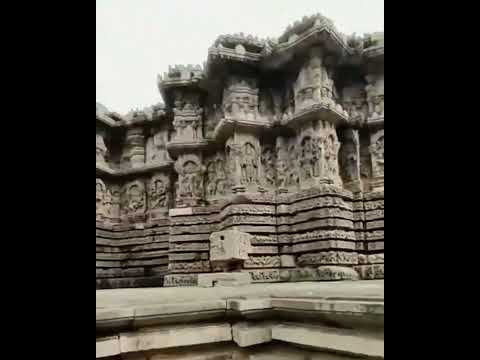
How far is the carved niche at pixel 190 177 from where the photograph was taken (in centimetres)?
1051

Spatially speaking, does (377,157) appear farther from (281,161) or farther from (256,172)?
(256,172)

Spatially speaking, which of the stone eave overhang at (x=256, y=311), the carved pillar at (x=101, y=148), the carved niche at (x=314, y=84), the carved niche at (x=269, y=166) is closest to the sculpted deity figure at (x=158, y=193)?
the carved pillar at (x=101, y=148)

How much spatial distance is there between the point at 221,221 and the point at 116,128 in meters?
6.16

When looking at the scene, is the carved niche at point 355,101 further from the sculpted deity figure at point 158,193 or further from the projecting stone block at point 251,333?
the projecting stone block at point 251,333

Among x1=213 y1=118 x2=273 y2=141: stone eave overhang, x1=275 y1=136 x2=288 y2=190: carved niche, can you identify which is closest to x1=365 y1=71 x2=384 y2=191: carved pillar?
x1=275 y1=136 x2=288 y2=190: carved niche

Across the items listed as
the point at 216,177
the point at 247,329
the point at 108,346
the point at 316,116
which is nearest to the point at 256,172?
the point at 216,177

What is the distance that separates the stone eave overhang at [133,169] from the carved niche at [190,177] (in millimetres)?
967

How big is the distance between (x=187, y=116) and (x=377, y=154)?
563 centimetres

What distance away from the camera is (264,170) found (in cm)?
945

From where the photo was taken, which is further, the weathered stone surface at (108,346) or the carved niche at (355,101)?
the carved niche at (355,101)

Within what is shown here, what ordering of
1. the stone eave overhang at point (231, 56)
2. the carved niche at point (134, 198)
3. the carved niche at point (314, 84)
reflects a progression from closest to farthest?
1. the carved niche at point (314, 84)
2. the stone eave overhang at point (231, 56)
3. the carved niche at point (134, 198)

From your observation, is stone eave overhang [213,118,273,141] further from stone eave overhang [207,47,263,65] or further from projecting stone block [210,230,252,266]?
projecting stone block [210,230,252,266]

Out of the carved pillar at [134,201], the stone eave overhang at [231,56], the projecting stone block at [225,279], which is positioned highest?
the stone eave overhang at [231,56]
